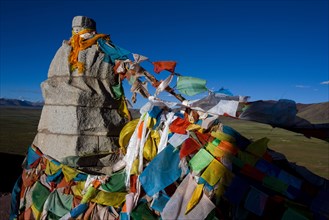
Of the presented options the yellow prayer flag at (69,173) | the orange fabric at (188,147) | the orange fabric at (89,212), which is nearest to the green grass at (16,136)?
the yellow prayer flag at (69,173)

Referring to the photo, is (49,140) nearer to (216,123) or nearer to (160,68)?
(160,68)

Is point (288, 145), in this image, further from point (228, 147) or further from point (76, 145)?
point (228, 147)

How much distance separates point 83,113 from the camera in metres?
4.99

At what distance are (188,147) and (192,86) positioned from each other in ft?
2.84

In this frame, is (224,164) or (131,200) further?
(131,200)

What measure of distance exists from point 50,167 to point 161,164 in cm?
223

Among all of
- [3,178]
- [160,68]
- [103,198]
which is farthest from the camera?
[3,178]

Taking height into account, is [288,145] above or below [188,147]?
below

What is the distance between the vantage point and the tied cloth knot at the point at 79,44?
5184mm

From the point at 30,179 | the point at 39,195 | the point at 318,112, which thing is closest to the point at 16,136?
the point at 30,179

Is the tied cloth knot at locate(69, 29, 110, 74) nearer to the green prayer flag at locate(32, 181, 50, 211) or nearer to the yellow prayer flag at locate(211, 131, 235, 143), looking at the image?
the green prayer flag at locate(32, 181, 50, 211)

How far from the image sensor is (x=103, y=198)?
4020mm

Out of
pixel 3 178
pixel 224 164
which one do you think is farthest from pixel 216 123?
pixel 3 178

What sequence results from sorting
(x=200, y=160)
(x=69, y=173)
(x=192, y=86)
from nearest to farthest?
(x=200, y=160)
(x=192, y=86)
(x=69, y=173)
